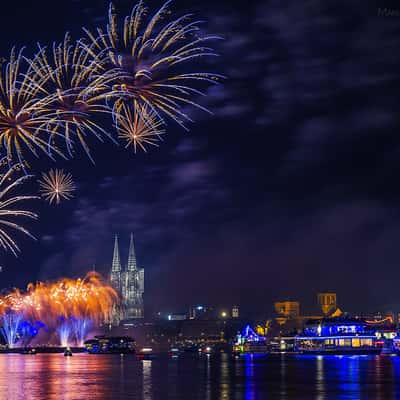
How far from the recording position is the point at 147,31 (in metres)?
49.8

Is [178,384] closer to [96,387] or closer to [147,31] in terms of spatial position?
[96,387]

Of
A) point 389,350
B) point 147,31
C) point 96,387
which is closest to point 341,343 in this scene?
point 389,350

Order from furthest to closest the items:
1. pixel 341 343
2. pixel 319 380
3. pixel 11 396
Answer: pixel 341 343 → pixel 319 380 → pixel 11 396

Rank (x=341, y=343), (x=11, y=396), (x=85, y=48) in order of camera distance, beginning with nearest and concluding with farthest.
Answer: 1. (x=85, y=48)
2. (x=11, y=396)
3. (x=341, y=343)

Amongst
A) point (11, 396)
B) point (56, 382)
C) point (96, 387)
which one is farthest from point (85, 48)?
point (56, 382)

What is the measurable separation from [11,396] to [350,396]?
24916 mm

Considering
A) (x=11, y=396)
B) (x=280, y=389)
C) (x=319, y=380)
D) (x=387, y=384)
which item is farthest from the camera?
(x=319, y=380)

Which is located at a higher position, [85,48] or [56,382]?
[85,48]

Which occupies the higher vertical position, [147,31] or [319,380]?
[147,31]

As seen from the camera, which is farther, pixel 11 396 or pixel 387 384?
pixel 387 384

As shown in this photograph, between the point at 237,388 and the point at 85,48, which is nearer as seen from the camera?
the point at 85,48

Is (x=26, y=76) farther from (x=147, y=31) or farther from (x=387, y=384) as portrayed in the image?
(x=387, y=384)

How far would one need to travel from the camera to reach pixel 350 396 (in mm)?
53969

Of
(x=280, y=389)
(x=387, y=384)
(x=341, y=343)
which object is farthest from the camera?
(x=341, y=343)
